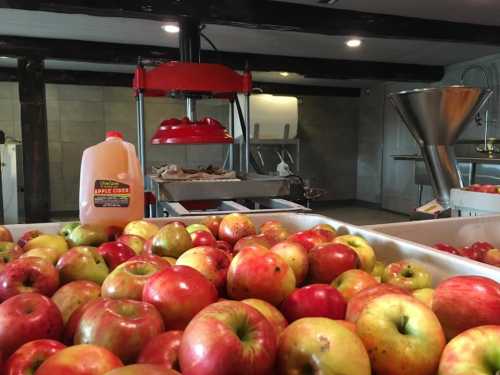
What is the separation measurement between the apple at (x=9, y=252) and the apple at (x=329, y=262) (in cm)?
69

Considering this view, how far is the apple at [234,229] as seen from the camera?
133 centimetres

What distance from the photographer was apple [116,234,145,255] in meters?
1.15

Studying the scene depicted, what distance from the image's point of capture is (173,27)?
4.32m

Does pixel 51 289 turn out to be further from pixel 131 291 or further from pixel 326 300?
pixel 326 300

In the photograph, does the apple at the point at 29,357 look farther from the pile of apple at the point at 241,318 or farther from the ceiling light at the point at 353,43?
the ceiling light at the point at 353,43

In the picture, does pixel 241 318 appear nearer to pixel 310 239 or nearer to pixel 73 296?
pixel 73 296

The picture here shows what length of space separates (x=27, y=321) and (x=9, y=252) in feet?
1.55

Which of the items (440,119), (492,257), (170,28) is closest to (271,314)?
(492,257)

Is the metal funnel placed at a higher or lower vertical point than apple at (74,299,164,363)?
higher

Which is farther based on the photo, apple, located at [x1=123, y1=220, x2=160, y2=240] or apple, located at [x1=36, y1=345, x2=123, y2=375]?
apple, located at [x1=123, y1=220, x2=160, y2=240]

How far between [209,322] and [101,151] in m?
1.14

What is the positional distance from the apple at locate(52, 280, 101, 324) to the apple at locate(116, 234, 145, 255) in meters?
0.30

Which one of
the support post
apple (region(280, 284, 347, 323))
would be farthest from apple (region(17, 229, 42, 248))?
the support post

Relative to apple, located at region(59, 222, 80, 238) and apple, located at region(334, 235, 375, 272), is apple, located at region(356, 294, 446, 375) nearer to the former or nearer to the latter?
apple, located at region(334, 235, 375, 272)
